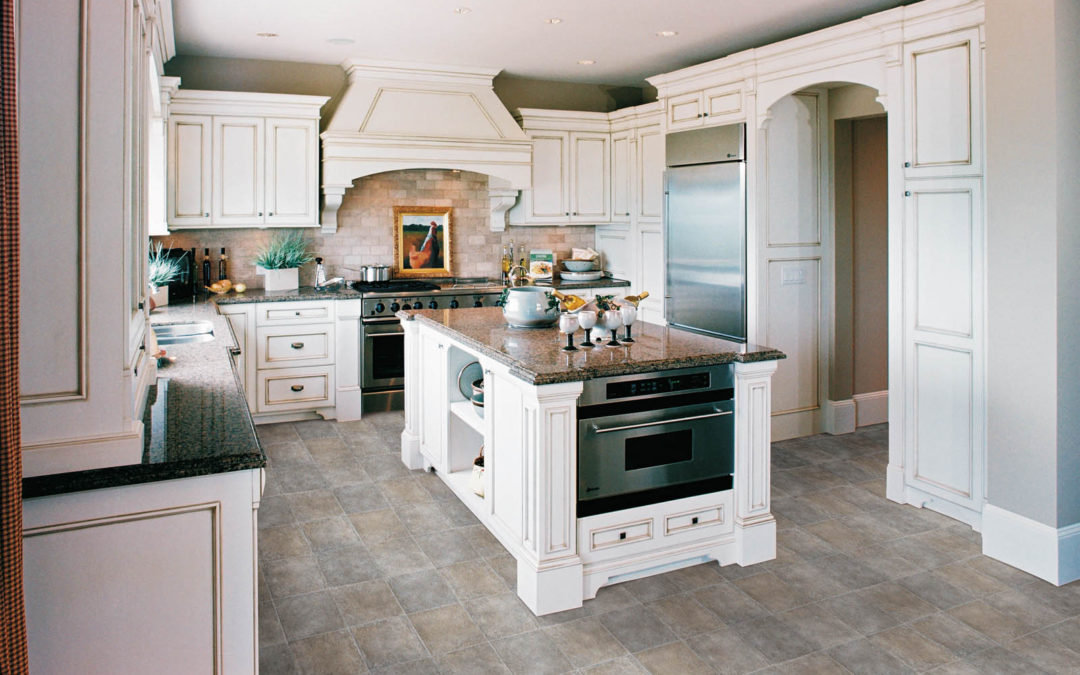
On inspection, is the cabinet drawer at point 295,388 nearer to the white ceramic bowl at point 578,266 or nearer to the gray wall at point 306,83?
the gray wall at point 306,83

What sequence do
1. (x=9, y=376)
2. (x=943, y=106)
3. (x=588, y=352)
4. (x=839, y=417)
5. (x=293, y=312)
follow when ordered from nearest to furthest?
(x=9, y=376)
(x=588, y=352)
(x=943, y=106)
(x=839, y=417)
(x=293, y=312)

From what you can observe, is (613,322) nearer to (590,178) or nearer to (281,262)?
(281,262)

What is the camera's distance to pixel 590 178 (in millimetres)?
6762

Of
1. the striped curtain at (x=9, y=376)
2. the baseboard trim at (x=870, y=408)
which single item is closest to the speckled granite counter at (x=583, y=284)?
the baseboard trim at (x=870, y=408)

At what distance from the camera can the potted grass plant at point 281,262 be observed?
5852 millimetres

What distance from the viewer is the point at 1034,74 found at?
A: 3.11 metres

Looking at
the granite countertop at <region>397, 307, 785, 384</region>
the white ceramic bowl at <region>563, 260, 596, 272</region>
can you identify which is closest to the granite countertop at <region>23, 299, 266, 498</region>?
the granite countertop at <region>397, 307, 785, 384</region>

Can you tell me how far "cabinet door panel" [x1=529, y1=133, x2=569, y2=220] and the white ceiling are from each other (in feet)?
2.11

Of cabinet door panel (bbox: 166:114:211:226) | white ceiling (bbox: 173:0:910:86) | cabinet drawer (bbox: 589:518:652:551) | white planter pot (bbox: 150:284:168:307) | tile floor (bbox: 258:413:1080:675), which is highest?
white ceiling (bbox: 173:0:910:86)

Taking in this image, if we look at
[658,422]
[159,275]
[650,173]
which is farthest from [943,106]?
[159,275]

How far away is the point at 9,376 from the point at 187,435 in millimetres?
648

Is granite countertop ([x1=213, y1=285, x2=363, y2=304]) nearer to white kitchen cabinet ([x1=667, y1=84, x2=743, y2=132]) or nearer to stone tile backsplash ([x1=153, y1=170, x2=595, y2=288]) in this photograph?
stone tile backsplash ([x1=153, y1=170, x2=595, y2=288])

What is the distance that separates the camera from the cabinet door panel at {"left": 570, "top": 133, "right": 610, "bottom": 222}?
671cm

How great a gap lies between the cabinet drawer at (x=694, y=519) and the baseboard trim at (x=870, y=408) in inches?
104
